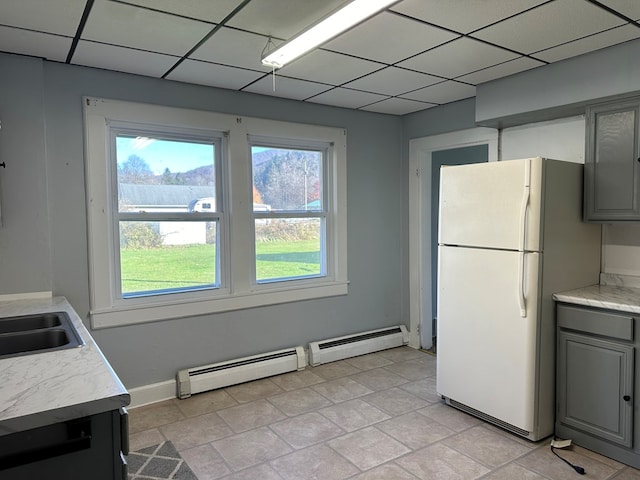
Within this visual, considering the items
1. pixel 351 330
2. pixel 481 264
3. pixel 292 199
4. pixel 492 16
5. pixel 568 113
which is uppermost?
pixel 492 16

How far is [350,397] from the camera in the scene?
11.1 ft

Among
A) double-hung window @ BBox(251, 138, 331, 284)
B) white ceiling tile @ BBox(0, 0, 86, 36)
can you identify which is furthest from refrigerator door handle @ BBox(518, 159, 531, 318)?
white ceiling tile @ BBox(0, 0, 86, 36)

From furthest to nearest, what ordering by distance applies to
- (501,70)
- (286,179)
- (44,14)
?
1. (286,179)
2. (501,70)
3. (44,14)

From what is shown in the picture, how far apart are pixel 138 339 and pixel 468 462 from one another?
2.33 m

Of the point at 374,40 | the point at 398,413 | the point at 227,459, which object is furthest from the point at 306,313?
the point at 374,40

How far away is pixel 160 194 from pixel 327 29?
190cm

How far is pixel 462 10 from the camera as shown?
2.15 m

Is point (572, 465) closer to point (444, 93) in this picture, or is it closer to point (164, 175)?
point (444, 93)

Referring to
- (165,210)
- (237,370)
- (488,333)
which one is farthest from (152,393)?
(488,333)

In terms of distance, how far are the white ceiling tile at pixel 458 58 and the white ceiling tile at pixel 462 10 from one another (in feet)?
0.88

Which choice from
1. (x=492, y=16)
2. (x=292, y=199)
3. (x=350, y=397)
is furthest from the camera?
(x=292, y=199)

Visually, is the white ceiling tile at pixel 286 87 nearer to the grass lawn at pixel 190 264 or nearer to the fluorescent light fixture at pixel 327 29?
the fluorescent light fixture at pixel 327 29

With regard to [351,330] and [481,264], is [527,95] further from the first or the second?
[351,330]

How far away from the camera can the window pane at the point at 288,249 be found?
386 centimetres
